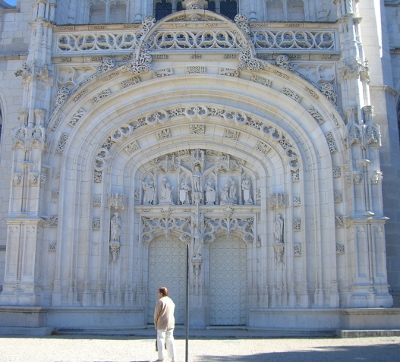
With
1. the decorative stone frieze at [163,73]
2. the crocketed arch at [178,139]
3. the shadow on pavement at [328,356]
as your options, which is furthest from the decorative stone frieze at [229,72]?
the shadow on pavement at [328,356]

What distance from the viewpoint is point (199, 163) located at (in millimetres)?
21500

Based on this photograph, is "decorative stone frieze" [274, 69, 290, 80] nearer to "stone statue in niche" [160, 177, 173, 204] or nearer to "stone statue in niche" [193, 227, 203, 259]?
"stone statue in niche" [160, 177, 173, 204]

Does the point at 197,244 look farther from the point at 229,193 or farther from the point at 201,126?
the point at 201,126

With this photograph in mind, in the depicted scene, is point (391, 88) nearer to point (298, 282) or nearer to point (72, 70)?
point (298, 282)

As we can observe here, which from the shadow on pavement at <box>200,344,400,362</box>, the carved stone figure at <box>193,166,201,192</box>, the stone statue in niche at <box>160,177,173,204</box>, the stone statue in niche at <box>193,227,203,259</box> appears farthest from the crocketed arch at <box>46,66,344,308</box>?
the shadow on pavement at <box>200,344,400,362</box>

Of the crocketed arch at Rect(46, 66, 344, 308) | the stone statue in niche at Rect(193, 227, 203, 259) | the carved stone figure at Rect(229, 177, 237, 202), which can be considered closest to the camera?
the crocketed arch at Rect(46, 66, 344, 308)

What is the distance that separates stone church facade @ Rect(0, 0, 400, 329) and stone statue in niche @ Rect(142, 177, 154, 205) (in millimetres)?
141

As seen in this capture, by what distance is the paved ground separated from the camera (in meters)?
12.9

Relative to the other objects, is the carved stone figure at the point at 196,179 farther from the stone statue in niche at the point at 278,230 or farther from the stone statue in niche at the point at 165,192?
the stone statue in niche at the point at 278,230

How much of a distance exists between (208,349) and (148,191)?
26.3 feet

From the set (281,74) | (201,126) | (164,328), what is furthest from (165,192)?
(164,328)

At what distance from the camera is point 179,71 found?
21.0 m

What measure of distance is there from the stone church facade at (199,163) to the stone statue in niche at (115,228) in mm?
48

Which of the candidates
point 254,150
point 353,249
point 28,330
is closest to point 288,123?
point 254,150
